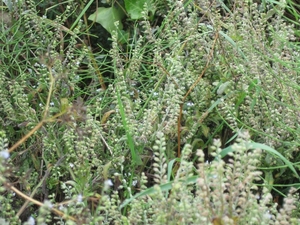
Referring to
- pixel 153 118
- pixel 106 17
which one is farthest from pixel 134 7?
pixel 153 118

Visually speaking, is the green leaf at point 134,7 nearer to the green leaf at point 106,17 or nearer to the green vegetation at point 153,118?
the green leaf at point 106,17

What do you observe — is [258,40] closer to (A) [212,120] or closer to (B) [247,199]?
(A) [212,120]

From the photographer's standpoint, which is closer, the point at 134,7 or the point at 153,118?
the point at 153,118

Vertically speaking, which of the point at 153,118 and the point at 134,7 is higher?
the point at 134,7

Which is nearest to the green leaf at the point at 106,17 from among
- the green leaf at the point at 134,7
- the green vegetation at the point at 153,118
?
the green leaf at the point at 134,7

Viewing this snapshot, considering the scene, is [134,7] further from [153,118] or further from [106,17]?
[153,118]

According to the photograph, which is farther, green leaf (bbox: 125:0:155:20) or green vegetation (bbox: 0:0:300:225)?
green leaf (bbox: 125:0:155:20)

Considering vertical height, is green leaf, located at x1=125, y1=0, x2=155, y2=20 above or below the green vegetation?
above

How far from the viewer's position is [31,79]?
7.62ft

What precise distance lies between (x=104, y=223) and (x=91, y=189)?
0.74 feet

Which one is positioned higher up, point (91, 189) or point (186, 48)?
point (186, 48)

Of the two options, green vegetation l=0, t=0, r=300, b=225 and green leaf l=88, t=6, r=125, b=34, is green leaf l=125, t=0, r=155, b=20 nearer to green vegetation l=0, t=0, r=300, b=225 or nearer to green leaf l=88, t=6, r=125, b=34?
green leaf l=88, t=6, r=125, b=34

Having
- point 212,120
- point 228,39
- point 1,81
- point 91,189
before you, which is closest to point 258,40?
point 228,39

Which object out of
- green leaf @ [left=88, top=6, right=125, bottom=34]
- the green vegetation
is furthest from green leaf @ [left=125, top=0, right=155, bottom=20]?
the green vegetation
